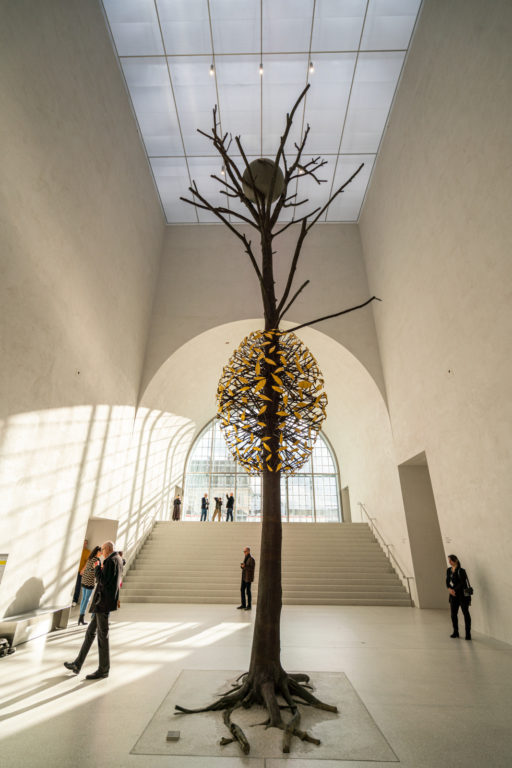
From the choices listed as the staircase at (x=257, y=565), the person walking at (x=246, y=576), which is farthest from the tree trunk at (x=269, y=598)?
the staircase at (x=257, y=565)

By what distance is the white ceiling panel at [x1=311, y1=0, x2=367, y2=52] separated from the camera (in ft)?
26.5

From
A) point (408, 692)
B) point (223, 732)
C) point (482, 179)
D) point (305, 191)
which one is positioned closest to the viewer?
point (223, 732)

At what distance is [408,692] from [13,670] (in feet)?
12.8

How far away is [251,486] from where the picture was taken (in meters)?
18.6

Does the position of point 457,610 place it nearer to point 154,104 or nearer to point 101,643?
point 101,643

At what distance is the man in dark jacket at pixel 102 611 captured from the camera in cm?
350

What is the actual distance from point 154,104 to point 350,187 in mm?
6176

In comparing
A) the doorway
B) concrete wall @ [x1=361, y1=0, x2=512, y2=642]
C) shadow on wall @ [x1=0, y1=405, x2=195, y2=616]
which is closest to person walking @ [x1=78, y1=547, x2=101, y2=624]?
shadow on wall @ [x1=0, y1=405, x2=195, y2=616]

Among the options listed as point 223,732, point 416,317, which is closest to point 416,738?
point 223,732

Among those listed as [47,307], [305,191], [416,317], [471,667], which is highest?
[305,191]

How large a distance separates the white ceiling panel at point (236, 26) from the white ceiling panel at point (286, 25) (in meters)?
0.23

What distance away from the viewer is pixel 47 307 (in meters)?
5.74

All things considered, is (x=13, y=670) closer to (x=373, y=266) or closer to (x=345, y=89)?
(x=373, y=266)

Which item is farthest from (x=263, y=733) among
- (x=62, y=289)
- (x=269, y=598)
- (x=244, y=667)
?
(x=62, y=289)
